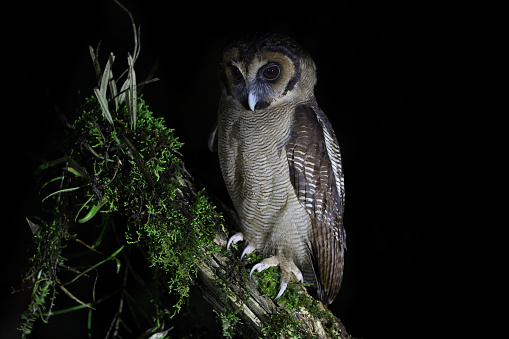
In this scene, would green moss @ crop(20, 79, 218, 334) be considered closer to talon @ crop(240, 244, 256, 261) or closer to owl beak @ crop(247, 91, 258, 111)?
talon @ crop(240, 244, 256, 261)

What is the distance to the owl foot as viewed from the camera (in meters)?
1.40

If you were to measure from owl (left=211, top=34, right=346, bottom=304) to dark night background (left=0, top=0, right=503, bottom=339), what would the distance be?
0.74 meters

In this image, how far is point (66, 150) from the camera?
4.47ft

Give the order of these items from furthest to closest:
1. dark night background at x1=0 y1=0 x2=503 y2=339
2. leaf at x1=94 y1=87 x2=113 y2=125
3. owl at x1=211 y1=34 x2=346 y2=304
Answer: dark night background at x1=0 y1=0 x2=503 y2=339 < owl at x1=211 y1=34 x2=346 y2=304 < leaf at x1=94 y1=87 x2=113 y2=125

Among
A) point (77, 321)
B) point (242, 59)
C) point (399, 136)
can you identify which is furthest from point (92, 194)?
point (399, 136)

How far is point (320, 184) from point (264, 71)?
43 centimetres

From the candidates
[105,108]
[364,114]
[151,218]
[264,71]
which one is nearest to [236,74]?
[264,71]

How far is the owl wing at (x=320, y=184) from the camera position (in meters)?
1.39

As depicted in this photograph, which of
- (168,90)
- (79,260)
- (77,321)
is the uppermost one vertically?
(168,90)

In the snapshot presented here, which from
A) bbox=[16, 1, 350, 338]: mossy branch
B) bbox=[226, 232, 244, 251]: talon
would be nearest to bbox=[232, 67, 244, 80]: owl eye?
bbox=[16, 1, 350, 338]: mossy branch

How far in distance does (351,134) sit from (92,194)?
1.45 meters

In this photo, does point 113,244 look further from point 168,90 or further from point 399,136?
point 399,136

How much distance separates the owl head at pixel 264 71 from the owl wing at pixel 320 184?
0.30 feet

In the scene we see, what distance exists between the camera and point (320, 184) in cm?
143
